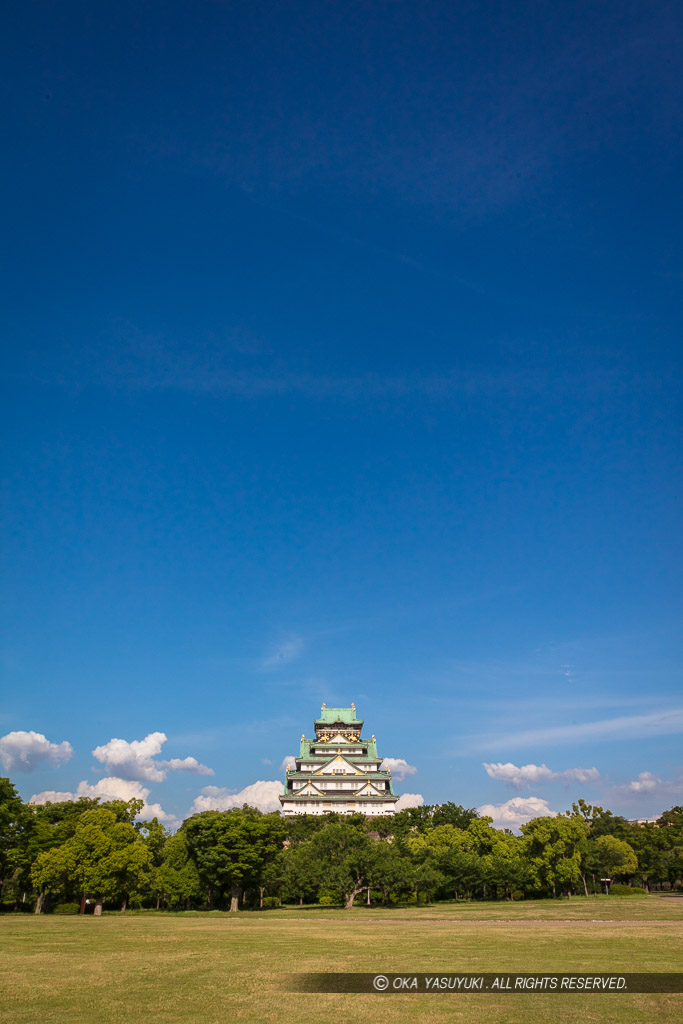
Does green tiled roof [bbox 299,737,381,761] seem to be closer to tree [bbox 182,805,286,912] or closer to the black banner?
tree [bbox 182,805,286,912]

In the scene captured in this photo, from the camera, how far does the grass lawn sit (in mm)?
12562

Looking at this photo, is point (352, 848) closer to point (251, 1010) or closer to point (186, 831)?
point (186, 831)

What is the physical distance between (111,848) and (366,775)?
56.2m

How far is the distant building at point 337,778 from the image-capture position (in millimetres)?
92325

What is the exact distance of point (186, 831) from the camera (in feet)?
176

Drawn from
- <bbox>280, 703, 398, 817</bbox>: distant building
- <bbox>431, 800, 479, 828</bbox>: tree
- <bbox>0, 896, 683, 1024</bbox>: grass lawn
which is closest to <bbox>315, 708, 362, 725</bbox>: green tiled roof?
<bbox>280, 703, 398, 817</bbox>: distant building

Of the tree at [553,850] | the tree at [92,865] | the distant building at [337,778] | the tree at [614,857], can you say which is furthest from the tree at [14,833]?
the tree at [614,857]

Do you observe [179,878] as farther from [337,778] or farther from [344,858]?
[337,778]

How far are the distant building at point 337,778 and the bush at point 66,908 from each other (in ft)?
139

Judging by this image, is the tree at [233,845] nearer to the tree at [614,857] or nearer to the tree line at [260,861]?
the tree line at [260,861]

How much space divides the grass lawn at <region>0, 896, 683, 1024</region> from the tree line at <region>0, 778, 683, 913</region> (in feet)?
35.1

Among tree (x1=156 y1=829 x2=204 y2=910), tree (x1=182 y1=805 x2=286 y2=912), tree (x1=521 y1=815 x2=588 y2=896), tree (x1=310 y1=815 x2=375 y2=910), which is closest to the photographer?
tree (x1=310 y1=815 x2=375 y2=910)

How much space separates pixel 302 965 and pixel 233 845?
32859 mm

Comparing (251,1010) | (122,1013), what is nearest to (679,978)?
(251,1010)
